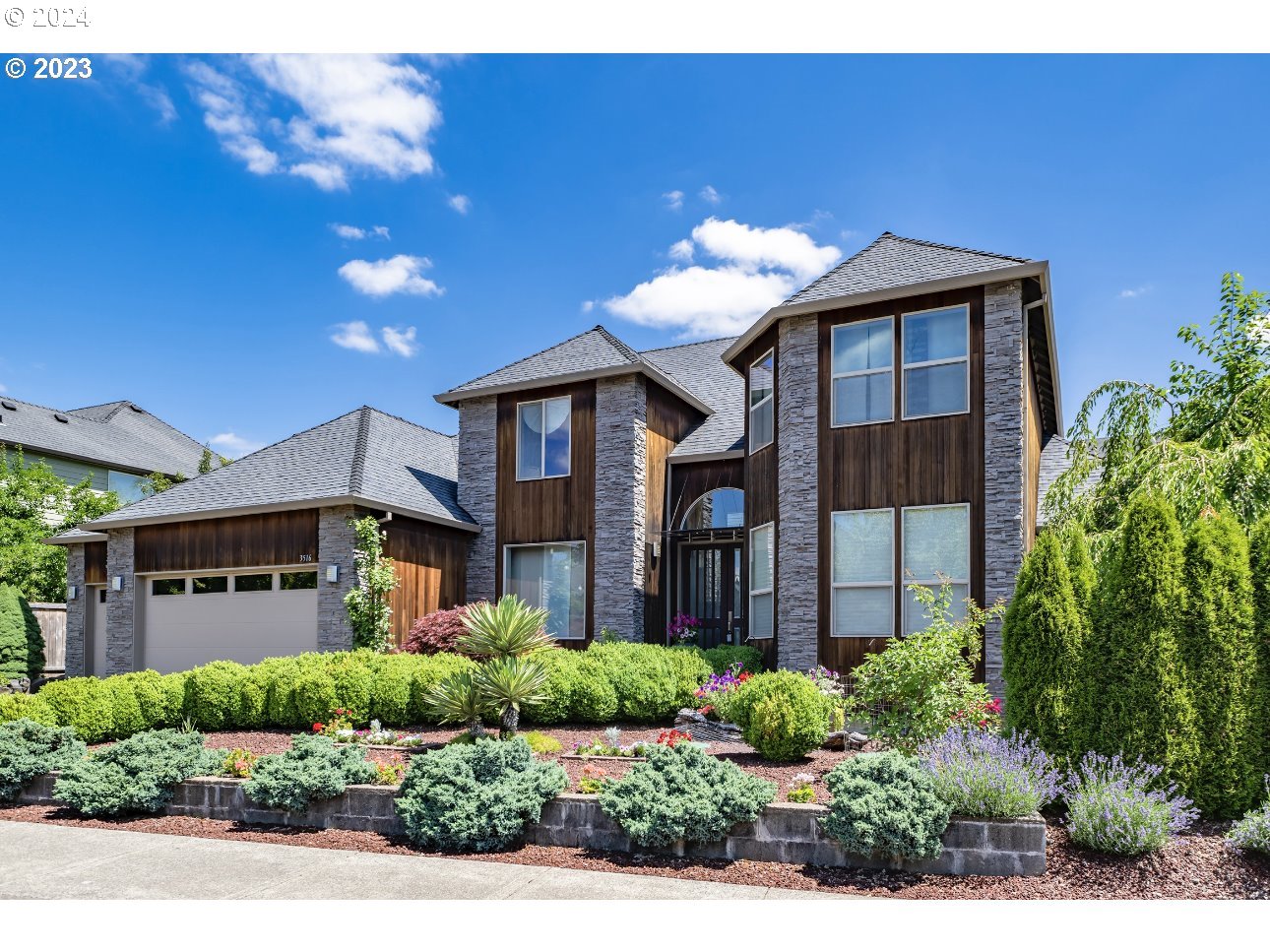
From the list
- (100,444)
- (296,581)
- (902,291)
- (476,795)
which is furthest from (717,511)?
(100,444)

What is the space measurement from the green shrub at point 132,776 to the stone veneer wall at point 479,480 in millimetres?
8313

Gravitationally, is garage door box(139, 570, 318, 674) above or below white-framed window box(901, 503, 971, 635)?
below

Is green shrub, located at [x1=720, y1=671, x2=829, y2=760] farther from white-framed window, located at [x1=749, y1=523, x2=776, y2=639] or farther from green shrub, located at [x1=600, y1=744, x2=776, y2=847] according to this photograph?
white-framed window, located at [x1=749, y1=523, x2=776, y2=639]

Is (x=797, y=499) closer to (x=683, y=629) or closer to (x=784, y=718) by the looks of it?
(x=683, y=629)

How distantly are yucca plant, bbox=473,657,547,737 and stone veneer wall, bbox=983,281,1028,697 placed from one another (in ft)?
19.2

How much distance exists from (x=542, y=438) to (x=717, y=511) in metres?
3.55

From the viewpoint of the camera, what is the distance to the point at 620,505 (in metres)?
15.8

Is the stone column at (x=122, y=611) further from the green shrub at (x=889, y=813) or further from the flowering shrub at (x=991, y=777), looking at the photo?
the flowering shrub at (x=991, y=777)

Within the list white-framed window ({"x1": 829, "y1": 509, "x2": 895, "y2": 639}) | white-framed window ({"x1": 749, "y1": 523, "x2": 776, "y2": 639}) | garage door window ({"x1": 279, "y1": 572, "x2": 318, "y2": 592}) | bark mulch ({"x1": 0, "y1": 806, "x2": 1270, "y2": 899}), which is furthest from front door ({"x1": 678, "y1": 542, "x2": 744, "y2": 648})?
bark mulch ({"x1": 0, "y1": 806, "x2": 1270, "y2": 899})

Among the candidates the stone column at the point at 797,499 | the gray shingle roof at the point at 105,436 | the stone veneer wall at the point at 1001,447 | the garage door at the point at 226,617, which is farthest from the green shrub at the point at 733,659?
the gray shingle roof at the point at 105,436

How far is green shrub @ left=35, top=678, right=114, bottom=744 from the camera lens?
10992 millimetres

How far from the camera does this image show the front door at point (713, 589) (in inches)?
639
